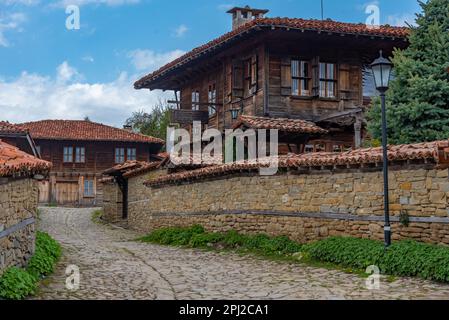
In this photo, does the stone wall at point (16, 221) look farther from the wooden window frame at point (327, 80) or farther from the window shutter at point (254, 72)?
the wooden window frame at point (327, 80)

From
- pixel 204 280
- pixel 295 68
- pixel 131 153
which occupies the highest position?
pixel 295 68

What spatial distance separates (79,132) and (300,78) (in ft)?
74.3

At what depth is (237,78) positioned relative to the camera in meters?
20.0

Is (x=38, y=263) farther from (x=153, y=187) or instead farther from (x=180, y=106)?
(x=180, y=106)

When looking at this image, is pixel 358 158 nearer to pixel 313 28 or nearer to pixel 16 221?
pixel 16 221

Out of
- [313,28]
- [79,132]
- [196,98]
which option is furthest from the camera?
[79,132]

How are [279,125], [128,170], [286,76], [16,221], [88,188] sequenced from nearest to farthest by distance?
1. [16,221]
2. [279,125]
3. [286,76]
4. [128,170]
5. [88,188]

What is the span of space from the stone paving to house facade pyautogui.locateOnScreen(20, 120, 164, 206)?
81.4 feet

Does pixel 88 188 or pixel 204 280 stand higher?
pixel 88 188

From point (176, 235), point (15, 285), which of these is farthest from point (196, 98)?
point (15, 285)

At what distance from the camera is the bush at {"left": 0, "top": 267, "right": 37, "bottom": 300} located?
677 cm

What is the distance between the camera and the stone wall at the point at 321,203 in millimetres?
9578

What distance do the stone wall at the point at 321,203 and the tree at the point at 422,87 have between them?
3.46 m

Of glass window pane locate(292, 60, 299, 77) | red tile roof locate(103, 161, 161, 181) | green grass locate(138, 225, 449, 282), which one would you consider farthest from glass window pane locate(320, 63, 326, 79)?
green grass locate(138, 225, 449, 282)
